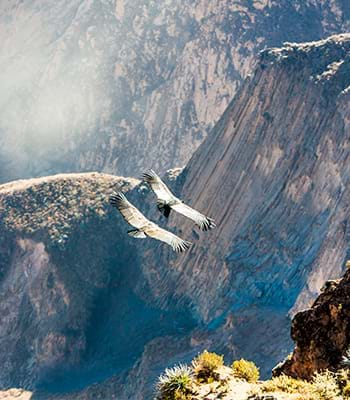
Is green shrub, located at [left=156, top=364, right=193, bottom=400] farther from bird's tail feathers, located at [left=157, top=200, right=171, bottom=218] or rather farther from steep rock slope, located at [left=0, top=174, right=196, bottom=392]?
steep rock slope, located at [left=0, top=174, right=196, bottom=392]

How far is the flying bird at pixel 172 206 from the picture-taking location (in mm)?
13812

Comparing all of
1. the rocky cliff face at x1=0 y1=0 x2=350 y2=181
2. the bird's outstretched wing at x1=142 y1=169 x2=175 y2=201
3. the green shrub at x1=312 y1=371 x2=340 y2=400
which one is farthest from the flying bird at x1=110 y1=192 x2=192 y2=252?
the rocky cliff face at x1=0 y1=0 x2=350 y2=181

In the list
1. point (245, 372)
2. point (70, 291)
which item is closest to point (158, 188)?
point (245, 372)

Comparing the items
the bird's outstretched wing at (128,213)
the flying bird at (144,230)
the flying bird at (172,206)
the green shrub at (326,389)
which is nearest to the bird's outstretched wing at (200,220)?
the flying bird at (172,206)

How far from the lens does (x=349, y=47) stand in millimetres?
76375

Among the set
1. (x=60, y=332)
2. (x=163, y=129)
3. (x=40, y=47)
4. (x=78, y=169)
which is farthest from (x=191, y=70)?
Result: (x=60, y=332)

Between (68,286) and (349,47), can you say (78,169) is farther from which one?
(349,47)

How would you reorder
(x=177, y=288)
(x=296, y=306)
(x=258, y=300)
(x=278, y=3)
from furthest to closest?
(x=278, y=3)
(x=177, y=288)
(x=258, y=300)
(x=296, y=306)

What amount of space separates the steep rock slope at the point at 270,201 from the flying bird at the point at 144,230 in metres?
45.3

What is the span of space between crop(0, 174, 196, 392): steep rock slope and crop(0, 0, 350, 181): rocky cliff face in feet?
121

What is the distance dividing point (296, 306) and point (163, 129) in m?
68.3

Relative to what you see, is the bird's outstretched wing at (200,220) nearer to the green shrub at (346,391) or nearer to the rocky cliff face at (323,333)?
the green shrub at (346,391)

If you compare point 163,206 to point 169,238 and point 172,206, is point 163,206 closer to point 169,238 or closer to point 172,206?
point 172,206

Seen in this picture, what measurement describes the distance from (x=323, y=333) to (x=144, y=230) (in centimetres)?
521
